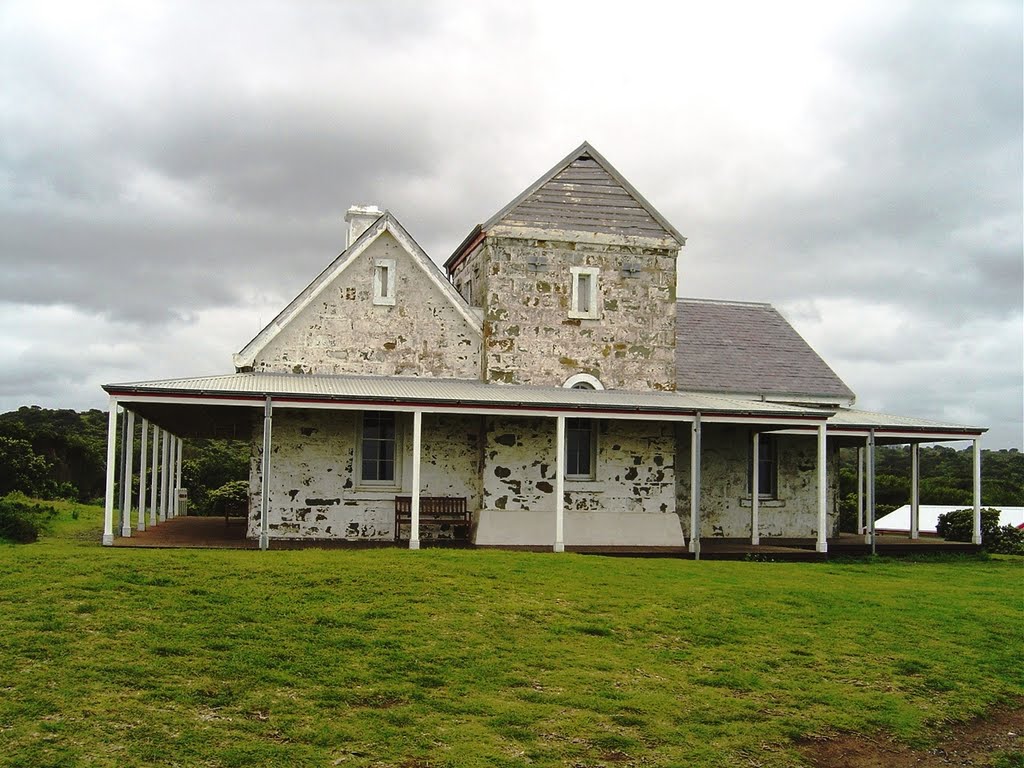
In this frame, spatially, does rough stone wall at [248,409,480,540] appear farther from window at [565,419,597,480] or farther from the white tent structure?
the white tent structure

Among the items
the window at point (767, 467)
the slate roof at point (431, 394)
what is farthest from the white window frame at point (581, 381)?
the window at point (767, 467)

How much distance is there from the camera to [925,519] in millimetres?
32281

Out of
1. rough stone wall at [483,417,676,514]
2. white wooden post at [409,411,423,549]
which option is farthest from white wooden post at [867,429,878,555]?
white wooden post at [409,411,423,549]

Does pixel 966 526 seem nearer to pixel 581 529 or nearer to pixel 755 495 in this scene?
pixel 755 495

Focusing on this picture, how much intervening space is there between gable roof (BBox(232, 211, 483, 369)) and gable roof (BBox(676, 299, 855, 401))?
638 cm

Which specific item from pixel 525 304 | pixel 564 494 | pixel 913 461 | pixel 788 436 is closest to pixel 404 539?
pixel 564 494

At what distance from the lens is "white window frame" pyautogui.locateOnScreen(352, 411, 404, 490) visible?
20.4 metres

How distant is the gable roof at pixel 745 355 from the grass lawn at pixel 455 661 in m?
9.98

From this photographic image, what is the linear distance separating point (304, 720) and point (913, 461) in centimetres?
2002

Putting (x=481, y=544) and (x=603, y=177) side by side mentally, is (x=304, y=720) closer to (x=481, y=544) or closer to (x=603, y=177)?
(x=481, y=544)

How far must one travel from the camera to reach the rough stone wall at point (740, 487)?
2367cm

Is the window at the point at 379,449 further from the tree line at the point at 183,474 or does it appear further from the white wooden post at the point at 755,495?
the tree line at the point at 183,474

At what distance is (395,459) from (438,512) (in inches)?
55.1

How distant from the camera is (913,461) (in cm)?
2498
